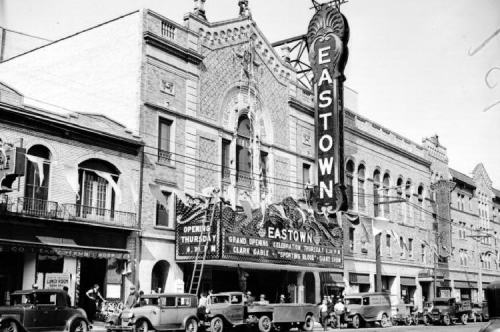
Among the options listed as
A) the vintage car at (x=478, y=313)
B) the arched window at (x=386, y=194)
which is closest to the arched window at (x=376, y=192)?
the arched window at (x=386, y=194)

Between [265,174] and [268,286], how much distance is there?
6.97 metres

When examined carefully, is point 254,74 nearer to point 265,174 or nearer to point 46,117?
point 265,174

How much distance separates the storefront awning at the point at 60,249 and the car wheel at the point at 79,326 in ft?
16.3

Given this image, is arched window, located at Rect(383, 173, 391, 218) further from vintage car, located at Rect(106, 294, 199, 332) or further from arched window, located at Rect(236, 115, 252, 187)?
vintage car, located at Rect(106, 294, 199, 332)

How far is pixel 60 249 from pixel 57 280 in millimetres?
1350

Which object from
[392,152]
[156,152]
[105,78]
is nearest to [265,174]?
[156,152]

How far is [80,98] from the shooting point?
33719mm

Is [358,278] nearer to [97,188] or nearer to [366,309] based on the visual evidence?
[366,309]

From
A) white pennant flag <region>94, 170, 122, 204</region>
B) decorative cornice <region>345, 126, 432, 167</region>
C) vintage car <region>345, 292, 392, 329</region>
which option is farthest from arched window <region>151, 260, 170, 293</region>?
decorative cornice <region>345, 126, 432, 167</region>

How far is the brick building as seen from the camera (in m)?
31.3

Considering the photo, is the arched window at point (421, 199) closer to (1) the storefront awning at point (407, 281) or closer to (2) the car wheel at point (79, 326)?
(1) the storefront awning at point (407, 281)

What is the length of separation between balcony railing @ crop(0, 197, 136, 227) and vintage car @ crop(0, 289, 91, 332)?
5.03m

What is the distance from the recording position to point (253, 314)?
2733 centimetres

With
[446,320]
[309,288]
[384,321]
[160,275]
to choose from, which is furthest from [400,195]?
[160,275]
